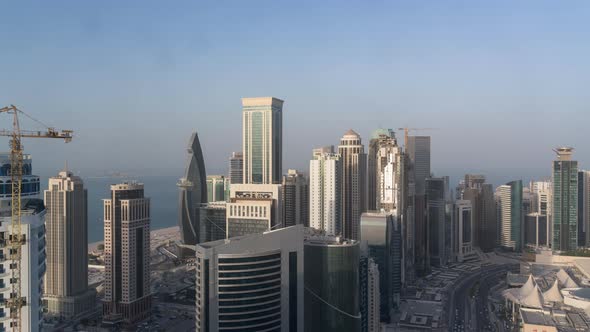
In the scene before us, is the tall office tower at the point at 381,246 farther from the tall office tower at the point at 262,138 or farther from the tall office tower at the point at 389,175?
the tall office tower at the point at 262,138

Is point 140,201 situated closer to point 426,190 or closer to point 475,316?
point 475,316

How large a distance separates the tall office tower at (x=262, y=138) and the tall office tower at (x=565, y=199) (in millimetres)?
15574

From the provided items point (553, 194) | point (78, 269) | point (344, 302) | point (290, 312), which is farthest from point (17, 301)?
point (553, 194)

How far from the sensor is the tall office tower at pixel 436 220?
30.5m

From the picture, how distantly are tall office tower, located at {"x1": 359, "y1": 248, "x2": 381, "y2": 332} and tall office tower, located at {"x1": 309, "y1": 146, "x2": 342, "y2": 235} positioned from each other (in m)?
7.32

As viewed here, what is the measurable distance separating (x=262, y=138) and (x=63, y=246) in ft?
38.5

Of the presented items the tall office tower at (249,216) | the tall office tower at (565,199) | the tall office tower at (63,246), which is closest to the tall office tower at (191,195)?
the tall office tower at (63,246)

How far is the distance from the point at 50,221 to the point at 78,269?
2.27 metres

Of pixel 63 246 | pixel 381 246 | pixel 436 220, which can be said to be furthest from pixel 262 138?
pixel 63 246

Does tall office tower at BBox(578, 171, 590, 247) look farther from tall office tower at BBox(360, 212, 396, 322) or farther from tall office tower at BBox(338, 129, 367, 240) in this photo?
tall office tower at BBox(360, 212, 396, 322)

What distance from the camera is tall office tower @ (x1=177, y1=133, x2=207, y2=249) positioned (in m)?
33.5

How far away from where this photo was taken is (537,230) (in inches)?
1344

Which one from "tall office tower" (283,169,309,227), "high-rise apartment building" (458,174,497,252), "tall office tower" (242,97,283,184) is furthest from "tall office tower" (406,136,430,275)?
"tall office tower" (242,97,283,184)

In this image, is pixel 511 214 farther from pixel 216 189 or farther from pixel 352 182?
pixel 216 189
